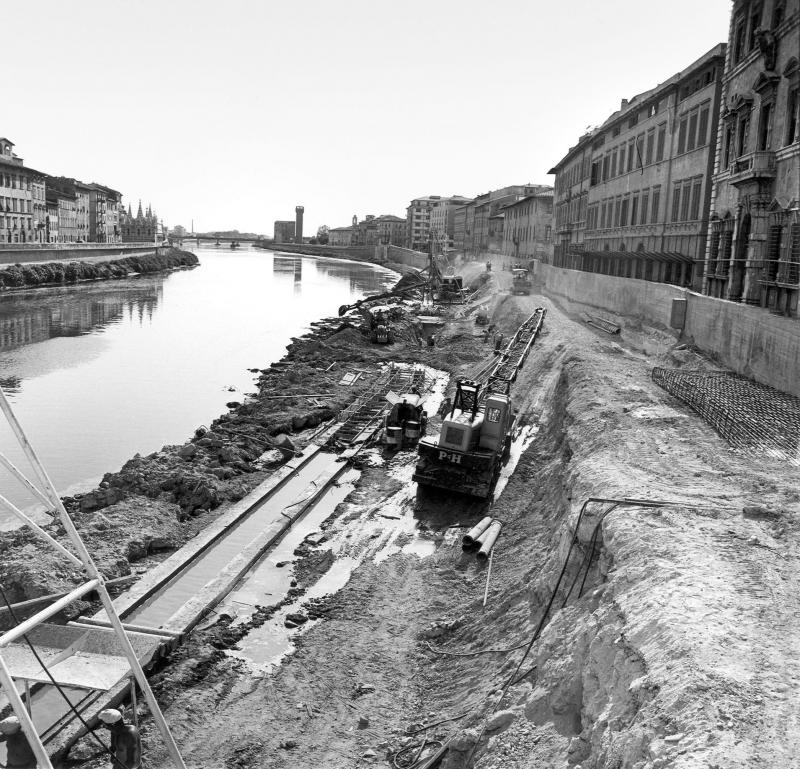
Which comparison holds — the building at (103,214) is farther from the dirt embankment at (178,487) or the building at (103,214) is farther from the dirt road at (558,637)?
the dirt road at (558,637)

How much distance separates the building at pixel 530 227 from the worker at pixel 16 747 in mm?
75839

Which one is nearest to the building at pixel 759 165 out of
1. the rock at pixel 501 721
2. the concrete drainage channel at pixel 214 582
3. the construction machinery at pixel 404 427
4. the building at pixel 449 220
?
the construction machinery at pixel 404 427

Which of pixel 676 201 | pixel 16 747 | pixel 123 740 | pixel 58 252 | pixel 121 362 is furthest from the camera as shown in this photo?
pixel 58 252

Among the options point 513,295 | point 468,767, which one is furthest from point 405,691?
point 513,295

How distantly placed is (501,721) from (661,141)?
4061 centimetres

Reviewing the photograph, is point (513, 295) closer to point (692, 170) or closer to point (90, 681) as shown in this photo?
point (692, 170)

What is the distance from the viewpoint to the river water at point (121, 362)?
2709 centimetres

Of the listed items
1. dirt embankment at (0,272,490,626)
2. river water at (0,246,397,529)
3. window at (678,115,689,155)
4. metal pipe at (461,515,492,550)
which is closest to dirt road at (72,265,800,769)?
metal pipe at (461,515,492,550)

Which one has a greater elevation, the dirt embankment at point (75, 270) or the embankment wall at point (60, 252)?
the embankment wall at point (60, 252)

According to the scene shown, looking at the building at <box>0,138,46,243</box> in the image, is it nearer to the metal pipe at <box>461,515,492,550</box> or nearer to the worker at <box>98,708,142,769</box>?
the metal pipe at <box>461,515,492,550</box>

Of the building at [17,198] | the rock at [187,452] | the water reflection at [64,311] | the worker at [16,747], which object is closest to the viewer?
the worker at [16,747]

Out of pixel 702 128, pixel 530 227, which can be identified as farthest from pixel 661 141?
pixel 530 227

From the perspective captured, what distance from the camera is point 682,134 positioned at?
1578 inches

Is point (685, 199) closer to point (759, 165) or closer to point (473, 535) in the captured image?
point (759, 165)
